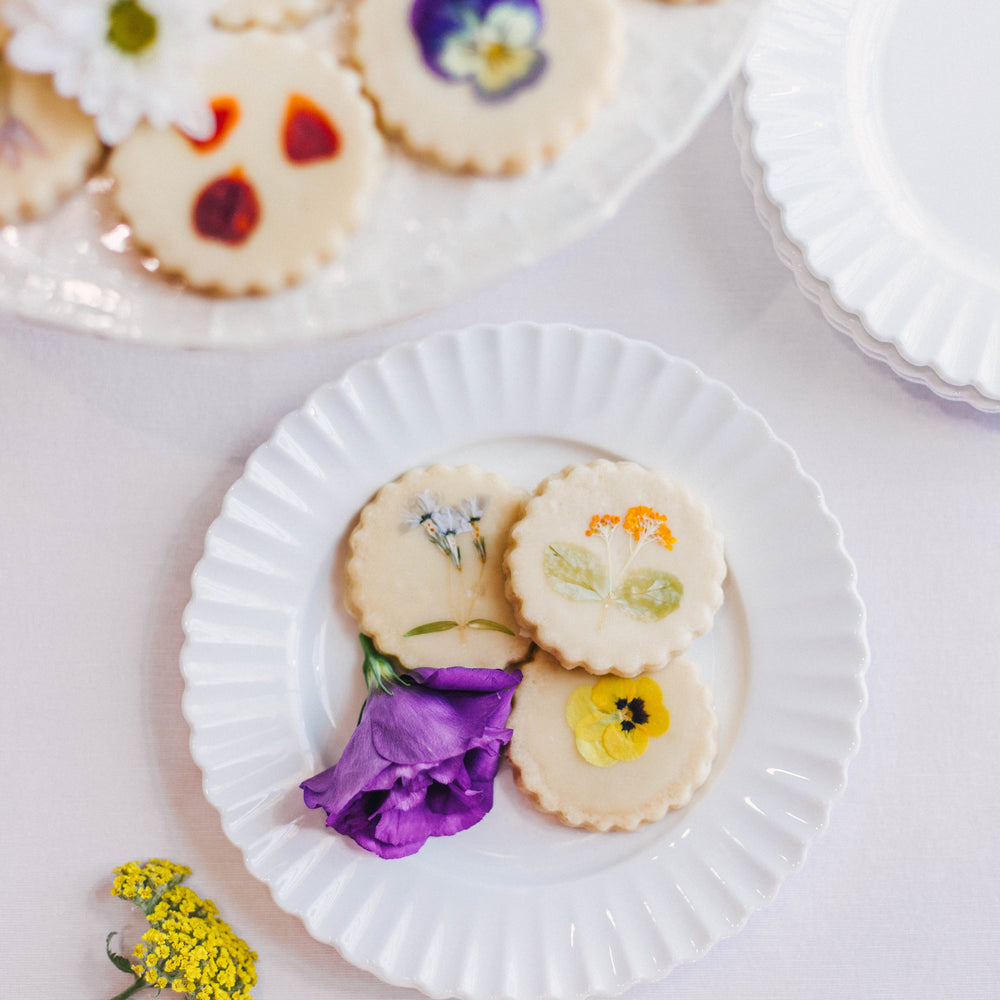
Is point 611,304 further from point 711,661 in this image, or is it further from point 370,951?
point 370,951

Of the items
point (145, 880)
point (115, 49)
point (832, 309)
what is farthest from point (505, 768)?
point (115, 49)

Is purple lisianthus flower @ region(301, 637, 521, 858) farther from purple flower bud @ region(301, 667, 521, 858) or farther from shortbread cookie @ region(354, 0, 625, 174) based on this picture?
shortbread cookie @ region(354, 0, 625, 174)

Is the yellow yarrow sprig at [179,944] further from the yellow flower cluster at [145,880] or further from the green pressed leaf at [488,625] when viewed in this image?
the green pressed leaf at [488,625]

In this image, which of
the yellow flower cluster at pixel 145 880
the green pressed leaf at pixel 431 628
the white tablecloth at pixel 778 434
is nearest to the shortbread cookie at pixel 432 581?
the green pressed leaf at pixel 431 628

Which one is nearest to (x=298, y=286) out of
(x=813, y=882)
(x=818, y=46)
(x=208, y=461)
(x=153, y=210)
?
(x=153, y=210)

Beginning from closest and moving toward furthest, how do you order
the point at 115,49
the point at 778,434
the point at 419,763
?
the point at 115,49
the point at 419,763
the point at 778,434

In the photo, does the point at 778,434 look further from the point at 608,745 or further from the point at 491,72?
the point at 491,72

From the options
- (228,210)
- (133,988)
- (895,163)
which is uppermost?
(895,163)
